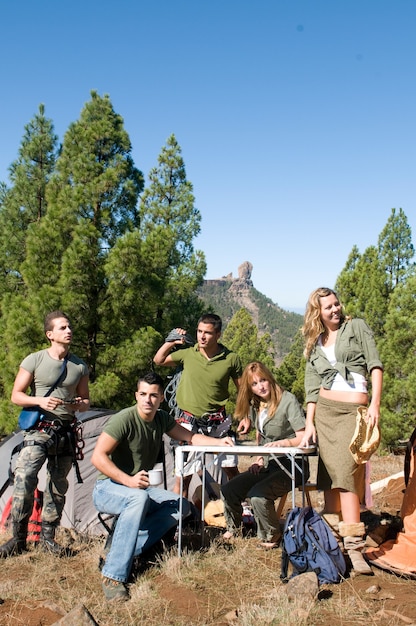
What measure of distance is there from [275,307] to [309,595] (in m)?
108

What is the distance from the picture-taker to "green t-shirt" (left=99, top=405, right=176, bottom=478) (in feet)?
12.7

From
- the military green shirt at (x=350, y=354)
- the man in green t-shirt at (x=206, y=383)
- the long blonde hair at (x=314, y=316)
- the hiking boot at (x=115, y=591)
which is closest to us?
the hiking boot at (x=115, y=591)

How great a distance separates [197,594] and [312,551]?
760 mm

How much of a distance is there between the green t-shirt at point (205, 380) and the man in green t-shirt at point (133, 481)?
66 cm

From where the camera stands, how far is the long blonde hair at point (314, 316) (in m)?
4.15

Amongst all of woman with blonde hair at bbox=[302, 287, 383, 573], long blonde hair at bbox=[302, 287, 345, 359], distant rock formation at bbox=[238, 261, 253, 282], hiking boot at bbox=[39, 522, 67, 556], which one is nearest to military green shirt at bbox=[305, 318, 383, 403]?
woman with blonde hair at bbox=[302, 287, 383, 573]

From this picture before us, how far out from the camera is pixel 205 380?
500 centimetres

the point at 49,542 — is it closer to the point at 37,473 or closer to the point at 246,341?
the point at 37,473

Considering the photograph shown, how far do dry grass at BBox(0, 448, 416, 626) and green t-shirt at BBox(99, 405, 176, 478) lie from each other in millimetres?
657

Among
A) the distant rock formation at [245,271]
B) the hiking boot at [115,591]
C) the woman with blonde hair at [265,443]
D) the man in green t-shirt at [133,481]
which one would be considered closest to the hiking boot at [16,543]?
the man in green t-shirt at [133,481]

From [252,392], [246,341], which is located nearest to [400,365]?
[252,392]

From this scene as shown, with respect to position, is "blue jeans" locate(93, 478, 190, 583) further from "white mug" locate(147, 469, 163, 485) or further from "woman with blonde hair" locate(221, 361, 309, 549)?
"woman with blonde hair" locate(221, 361, 309, 549)

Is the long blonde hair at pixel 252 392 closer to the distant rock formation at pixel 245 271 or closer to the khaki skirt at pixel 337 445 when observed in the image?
the khaki skirt at pixel 337 445

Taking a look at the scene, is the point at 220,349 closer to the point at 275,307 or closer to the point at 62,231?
the point at 62,231
